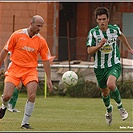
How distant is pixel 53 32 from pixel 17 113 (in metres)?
13.2

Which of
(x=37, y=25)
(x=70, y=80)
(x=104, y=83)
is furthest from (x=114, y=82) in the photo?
(x=70, y=80)

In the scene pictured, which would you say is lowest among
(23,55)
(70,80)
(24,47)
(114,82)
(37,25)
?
(70,80)

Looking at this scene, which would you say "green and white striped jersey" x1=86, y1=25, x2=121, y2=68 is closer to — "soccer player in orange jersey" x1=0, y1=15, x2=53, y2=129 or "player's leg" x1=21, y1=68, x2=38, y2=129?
"soccer player in orange jersey" x1=0, y1=15, x2=53, y2=129

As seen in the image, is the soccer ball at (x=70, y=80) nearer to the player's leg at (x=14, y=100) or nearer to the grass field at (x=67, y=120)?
the grass field at (x=67, y=120)

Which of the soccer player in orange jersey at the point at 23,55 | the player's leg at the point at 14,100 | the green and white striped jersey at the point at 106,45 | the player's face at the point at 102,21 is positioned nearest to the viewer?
the soccer player in orange jersey at the point at 23,55

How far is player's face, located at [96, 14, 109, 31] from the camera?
37.7 feet

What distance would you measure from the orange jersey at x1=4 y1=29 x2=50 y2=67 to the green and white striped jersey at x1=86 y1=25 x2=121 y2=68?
1035 millimetres

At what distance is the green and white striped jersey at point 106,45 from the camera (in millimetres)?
11719

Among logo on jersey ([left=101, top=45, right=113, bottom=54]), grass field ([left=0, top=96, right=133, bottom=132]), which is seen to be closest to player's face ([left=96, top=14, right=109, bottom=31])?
logo on jersey ([left=101, top=45, right=113, bottom=54])

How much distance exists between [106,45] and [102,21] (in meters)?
0.47

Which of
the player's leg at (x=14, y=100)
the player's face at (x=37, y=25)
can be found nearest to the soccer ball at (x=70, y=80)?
the player's leg at (x=14, y=100)

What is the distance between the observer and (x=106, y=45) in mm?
11750

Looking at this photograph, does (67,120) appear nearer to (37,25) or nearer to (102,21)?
(102,21)

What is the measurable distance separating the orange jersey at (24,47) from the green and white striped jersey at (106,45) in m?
1.03
